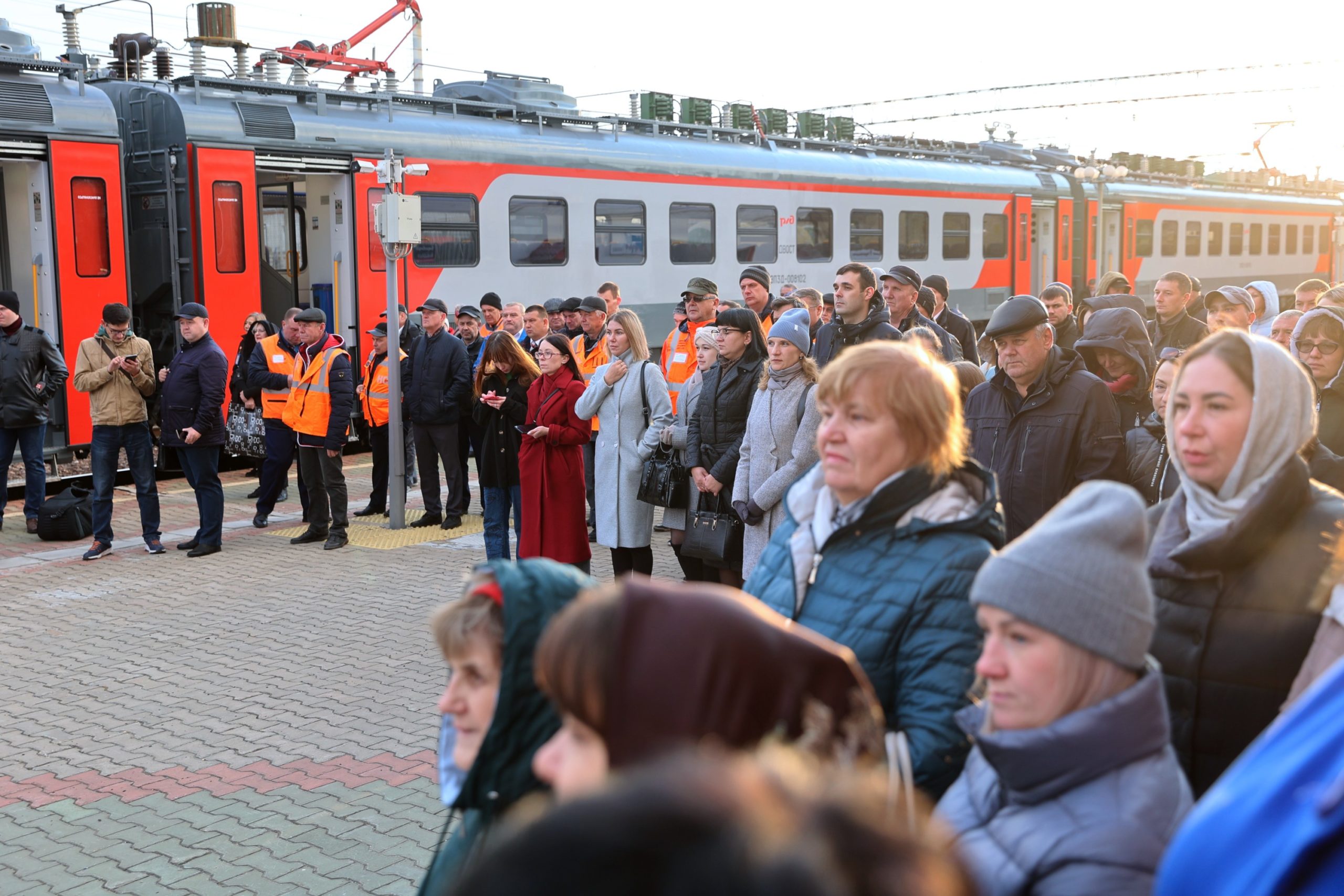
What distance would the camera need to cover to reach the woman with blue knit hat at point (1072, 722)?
1.76 meters

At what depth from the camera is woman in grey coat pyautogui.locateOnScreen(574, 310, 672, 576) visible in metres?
7.62

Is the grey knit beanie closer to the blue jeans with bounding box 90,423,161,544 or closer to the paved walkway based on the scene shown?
the paved walkway

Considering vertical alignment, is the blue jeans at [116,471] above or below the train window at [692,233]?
below

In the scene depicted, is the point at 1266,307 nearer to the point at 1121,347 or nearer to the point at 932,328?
the point at 932,328

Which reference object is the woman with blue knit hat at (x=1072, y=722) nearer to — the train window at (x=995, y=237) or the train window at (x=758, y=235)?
the train window at (x=758, y=235)

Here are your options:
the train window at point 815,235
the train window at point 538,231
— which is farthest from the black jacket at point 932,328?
the train window at point 815,235

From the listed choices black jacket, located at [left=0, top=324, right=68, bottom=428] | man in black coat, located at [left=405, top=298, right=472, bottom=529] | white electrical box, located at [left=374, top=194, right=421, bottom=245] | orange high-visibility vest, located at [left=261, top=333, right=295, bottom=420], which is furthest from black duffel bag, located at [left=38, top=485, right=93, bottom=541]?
white electrical box, located at [left=374, top=194, right=421, bottom=245]

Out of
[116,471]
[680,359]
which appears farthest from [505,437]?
[116,471]

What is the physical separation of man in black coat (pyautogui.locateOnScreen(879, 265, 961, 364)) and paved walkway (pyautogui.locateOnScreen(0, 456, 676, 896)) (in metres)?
2.50

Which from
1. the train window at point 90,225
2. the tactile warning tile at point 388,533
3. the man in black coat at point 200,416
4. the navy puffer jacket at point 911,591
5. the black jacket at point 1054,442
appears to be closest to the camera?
the navy puffer jacket at point 911,591

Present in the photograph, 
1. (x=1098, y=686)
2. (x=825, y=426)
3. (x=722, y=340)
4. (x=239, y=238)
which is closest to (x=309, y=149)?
(x=239, y=238)

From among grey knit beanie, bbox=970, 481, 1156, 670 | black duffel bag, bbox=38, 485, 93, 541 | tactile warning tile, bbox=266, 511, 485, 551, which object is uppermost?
grey knit beanie, bbox=970, 481, 1156, 670

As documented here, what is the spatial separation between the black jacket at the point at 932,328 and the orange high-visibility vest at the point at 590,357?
8.30 feet

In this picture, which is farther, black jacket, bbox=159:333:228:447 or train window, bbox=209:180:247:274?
train window, bbox=209:180:247:274
